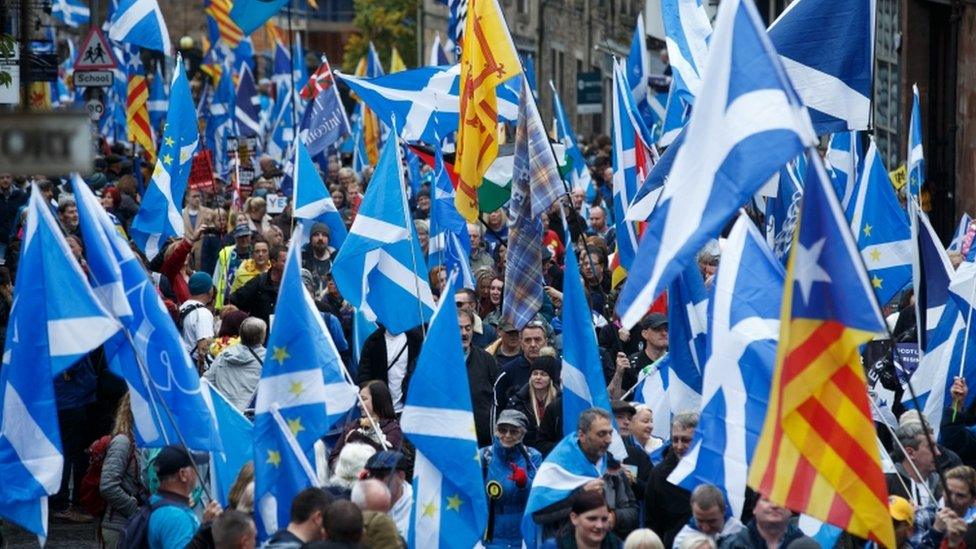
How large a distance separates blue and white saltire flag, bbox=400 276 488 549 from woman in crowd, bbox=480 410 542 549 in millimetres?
654

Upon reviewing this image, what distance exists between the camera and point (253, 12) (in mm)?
23469

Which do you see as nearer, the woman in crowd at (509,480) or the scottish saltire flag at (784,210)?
the woman in crowd at (509,480)

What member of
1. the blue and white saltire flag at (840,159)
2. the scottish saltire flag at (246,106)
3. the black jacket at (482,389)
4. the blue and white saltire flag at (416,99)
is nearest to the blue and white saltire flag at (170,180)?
the blue and white saltire flag at (416,99)

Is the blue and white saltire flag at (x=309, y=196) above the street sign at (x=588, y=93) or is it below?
above

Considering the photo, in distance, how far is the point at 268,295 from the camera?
54.9ft

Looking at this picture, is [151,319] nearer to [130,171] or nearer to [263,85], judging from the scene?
[130,171]

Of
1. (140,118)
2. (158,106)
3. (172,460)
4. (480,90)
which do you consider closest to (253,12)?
(140,118)

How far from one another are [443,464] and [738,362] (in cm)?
151

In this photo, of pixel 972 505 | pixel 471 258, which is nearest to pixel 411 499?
pixel 972 505

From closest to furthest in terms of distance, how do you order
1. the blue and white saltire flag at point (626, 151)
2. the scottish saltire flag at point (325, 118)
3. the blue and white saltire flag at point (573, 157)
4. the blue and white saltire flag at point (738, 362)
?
the blue and white saltire flag at point (738, 362)
the blue and white saltire flag at point (626, 151)
the scottish saltire flag at point (325, 118)
the blue and white saltire flag at point (573, 157)

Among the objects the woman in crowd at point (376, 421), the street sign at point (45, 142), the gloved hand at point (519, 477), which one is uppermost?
the street sign at point (45, 142)

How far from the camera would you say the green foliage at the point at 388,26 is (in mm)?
65000

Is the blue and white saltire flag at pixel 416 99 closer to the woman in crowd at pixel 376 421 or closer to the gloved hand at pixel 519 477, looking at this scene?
the woman in crowd at pixel 376 421

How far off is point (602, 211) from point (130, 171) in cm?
821
